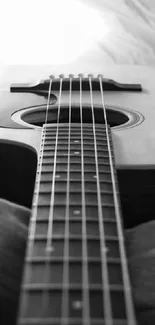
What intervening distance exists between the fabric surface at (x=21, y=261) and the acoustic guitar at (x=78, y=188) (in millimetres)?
91

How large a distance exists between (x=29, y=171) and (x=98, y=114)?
0.81 ft

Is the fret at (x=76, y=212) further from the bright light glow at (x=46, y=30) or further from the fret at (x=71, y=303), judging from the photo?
the bright light glow at (x=46, y=30)

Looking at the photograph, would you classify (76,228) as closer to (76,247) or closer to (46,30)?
(76,247)

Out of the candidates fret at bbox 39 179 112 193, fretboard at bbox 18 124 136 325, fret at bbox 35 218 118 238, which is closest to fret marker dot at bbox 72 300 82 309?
fretboard at bbox 18 124 136 325

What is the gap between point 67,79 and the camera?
1178mm

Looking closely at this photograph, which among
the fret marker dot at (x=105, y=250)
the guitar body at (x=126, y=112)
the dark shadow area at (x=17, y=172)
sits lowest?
the fret marker dot at (x=105, y=250)

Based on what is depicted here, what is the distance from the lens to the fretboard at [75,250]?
39cm

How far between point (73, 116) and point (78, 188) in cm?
42

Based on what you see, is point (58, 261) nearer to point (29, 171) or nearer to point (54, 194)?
point (54, 194)

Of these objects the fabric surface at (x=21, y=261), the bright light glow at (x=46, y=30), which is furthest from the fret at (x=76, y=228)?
the bright light glow at (x=46, y=30)

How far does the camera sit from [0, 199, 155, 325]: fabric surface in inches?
21.8

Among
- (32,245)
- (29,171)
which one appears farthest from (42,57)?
(32,245)

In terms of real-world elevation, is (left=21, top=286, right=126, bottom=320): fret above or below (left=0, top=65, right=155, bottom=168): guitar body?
below

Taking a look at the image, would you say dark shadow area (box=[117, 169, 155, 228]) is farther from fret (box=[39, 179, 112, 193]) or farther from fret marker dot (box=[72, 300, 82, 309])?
fret marker dot (box=[72, 300, 82, 309])
